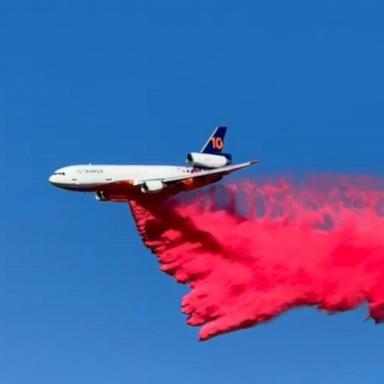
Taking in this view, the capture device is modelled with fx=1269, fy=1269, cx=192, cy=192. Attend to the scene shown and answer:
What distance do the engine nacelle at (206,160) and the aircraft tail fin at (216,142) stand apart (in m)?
1.73

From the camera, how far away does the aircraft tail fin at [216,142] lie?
75.2 meters

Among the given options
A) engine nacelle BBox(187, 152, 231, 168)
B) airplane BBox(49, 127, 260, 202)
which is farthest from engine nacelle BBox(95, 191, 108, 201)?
engine nacelle BBox(187, 152, 231, 168)

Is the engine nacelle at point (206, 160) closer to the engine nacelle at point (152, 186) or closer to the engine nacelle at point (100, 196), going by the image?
the engine nacelle at point (152, 186)

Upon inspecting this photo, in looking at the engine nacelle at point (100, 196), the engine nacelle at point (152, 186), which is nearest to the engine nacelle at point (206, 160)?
the engine nacelle at point (152, 186)

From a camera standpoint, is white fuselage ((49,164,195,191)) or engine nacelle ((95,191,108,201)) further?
white fuselage ((49,164,195,191))

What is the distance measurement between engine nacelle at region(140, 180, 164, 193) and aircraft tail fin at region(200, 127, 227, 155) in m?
5.88

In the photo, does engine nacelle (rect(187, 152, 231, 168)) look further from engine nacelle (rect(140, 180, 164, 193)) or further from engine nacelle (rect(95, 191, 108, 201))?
engine nacelle (rect(95, 191, 108, 201))

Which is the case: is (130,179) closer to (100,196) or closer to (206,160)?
(100,196)

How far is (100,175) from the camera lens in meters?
70.0

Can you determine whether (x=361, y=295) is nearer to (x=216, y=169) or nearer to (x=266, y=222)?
(x=266, y=222)

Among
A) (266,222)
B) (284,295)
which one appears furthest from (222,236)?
(284,295)

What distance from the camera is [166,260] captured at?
66.1 metres

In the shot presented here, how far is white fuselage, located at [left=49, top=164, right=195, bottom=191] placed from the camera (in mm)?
69812

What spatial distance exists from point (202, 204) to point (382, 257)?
455 inches
